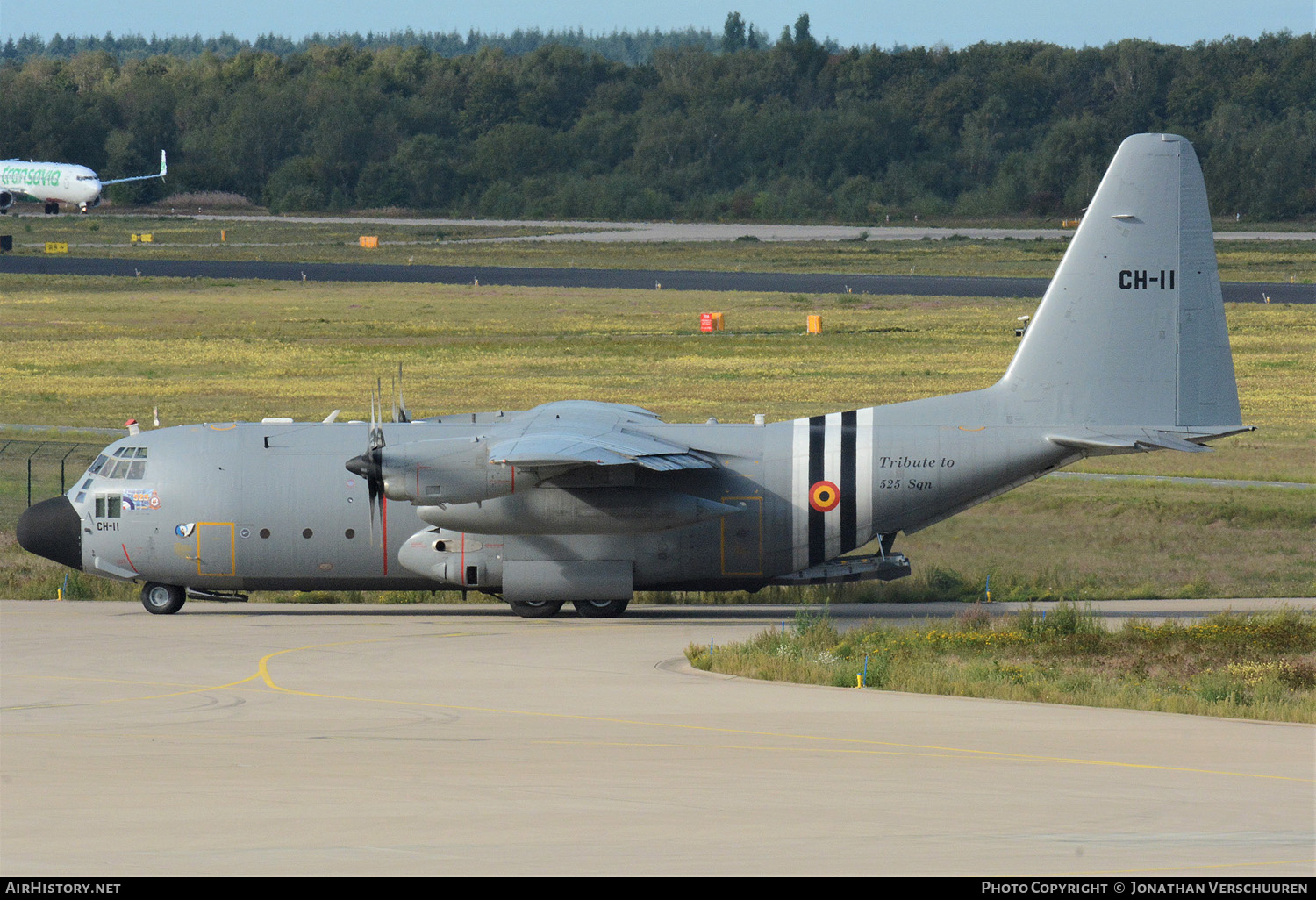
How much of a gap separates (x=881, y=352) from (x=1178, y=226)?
42.6m

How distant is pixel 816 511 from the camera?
2905cm

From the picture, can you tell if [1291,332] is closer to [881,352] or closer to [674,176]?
[881,352]

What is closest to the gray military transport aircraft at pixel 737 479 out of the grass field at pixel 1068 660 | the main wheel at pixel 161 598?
the main wheel at pixel 161 598

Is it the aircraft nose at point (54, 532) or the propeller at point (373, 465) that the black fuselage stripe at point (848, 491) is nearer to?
the propeller at point (373, 465)

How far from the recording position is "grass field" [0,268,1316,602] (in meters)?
35.2

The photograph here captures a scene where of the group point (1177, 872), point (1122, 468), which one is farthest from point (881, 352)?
point (1177, 872)

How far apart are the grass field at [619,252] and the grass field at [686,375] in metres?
20.0

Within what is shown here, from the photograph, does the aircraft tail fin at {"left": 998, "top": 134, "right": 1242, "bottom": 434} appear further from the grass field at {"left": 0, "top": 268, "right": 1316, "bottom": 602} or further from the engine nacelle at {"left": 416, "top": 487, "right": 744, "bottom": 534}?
the engine nacelle at {"left": 416, "top": 487, "right": 744, "bottom": 534}

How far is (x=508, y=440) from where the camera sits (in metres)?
27.2

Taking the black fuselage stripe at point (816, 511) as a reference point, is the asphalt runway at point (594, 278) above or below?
above

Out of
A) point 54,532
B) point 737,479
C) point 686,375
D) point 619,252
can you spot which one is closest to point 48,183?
point 619,252

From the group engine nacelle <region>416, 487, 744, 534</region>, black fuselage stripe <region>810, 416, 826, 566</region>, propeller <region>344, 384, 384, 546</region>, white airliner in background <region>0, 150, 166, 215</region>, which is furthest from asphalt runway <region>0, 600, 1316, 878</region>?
white airliner in background <region>0, 150, 166, 215</region>

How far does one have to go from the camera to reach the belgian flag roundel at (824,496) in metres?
29.1

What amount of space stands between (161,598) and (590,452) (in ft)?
31.7
